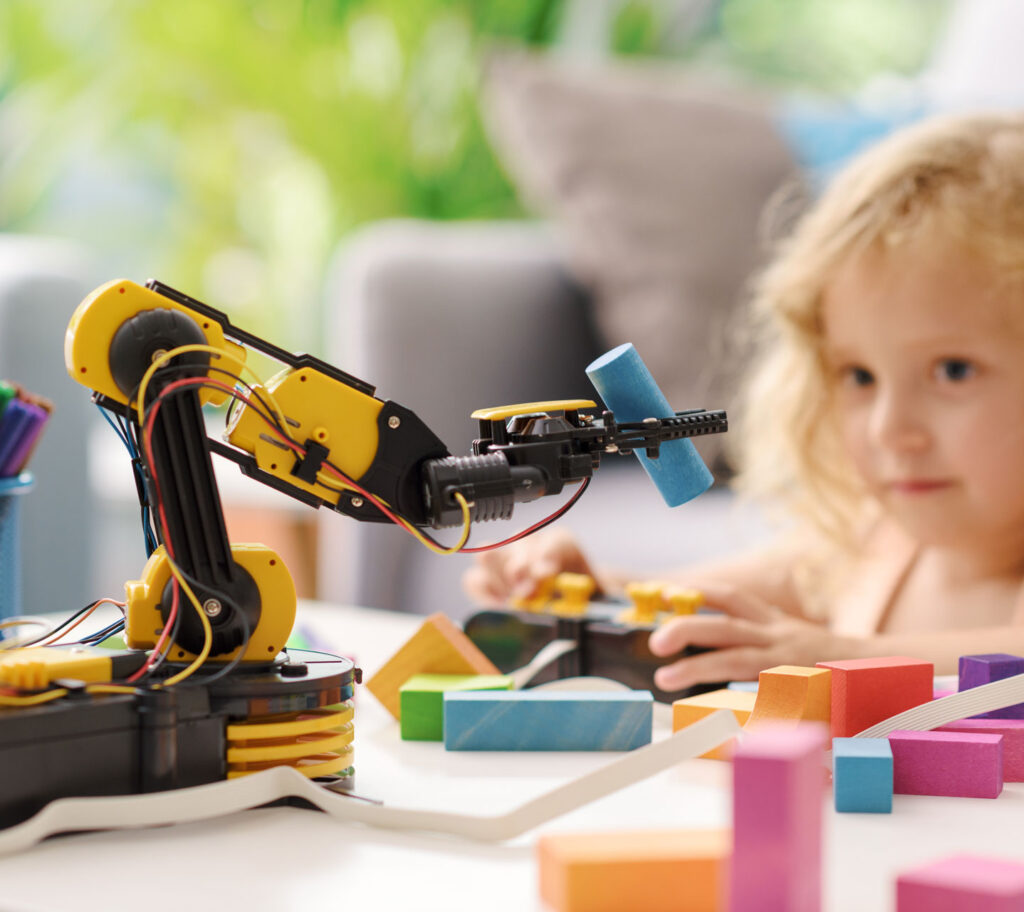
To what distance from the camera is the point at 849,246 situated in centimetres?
97

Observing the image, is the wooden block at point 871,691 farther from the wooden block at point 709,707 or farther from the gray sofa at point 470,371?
the gray sofa at point 470,371

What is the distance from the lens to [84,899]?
418 mm

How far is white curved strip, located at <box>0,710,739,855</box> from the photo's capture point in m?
0.46

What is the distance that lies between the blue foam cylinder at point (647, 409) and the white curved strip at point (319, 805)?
14cm

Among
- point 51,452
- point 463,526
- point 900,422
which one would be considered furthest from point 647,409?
point 51,452

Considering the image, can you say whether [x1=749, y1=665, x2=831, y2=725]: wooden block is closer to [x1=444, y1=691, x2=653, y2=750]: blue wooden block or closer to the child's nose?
[x1=444, y1=691, x2=653, y2=750]: blue wooden block

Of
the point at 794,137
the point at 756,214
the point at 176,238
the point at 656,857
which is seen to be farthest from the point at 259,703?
the point at 176,238

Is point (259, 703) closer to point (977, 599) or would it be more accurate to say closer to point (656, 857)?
point (656, 857)

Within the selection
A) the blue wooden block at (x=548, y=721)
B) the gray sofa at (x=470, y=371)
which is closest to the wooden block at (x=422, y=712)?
the blue wooden block at (x=548, y=721)

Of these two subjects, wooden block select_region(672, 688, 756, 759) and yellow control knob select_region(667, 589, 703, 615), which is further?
yellow control knob select_region(667, 589, 703, 615)

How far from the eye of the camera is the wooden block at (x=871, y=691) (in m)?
0.58

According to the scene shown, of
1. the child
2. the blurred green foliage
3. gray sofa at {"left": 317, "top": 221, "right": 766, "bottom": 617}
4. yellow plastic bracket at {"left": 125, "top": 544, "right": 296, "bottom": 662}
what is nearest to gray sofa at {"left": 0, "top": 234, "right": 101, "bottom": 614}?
gray sofa at {"left": 317, "top": 221, "right": 766, "bottom": 617}

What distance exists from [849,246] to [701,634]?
0.42 metres

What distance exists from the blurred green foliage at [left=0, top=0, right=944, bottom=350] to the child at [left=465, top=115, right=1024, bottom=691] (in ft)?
5.97
